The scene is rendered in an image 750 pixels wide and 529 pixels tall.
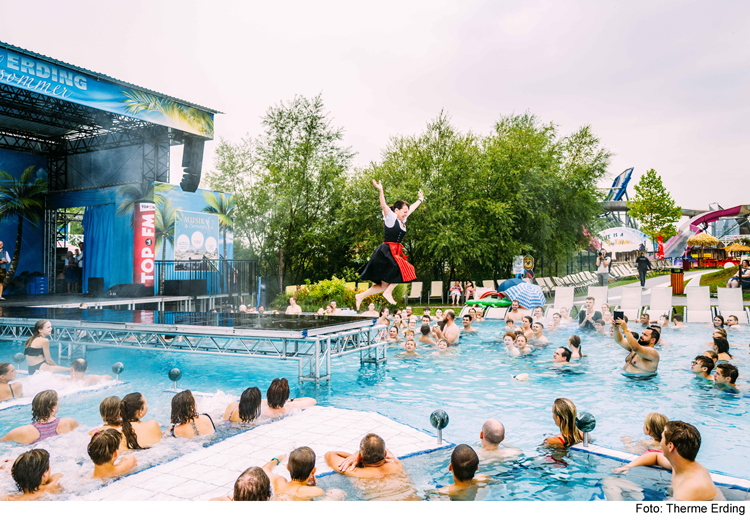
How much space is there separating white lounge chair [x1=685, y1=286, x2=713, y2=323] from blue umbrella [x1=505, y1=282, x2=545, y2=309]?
139 inches

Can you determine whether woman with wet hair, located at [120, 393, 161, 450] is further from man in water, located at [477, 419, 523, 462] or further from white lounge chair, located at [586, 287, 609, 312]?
Answer: white lounge chair, located at [586, 287, 609, 312]

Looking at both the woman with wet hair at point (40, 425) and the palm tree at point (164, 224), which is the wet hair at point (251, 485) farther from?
the palm tree at point (164, 224)

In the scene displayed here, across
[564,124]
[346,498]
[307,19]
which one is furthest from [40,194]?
[564,124]

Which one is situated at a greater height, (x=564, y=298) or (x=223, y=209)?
(x=223, y=209)

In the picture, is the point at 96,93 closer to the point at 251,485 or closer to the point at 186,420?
the point at 186,420

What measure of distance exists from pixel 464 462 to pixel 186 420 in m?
2.85

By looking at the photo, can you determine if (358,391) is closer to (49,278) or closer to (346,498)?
(346,498)

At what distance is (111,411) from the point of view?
438cm

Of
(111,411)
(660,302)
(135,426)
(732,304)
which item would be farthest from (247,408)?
(732,304)

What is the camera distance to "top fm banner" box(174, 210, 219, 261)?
15281 mm

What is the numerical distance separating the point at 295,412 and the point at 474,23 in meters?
5.14

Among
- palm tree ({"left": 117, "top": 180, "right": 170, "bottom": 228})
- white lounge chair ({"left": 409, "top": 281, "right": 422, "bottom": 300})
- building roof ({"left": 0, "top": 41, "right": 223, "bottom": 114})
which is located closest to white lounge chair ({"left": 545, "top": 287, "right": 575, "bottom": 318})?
white lounge chair ({"left": 409, "top": 281, "right": 422, "bottom": 300})
